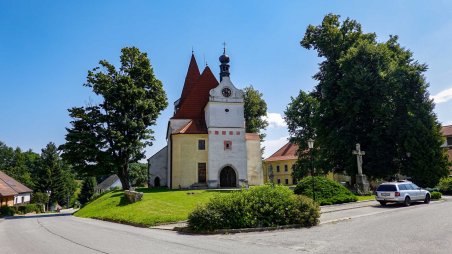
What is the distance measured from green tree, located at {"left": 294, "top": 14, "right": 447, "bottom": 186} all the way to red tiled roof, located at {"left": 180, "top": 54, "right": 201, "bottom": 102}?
812 inches

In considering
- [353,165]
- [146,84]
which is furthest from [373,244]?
[146,84]

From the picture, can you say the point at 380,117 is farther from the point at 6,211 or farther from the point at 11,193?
the point at 11,193

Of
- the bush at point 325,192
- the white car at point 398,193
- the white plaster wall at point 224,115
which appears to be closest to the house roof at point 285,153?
the white plaster wall at point 224,115

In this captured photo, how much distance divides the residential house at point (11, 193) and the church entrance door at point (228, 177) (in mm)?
26519

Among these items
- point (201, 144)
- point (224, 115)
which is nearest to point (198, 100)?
point (224, 115)

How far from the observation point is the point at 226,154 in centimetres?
3941

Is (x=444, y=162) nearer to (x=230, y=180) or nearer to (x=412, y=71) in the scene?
(x=412, y=71)

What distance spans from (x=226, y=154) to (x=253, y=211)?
25.2 m

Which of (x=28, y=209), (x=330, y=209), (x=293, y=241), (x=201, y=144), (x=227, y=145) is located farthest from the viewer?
(x=28, y=209)

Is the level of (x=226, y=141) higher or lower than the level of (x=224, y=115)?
lower

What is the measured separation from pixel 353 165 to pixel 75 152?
27.4 metres

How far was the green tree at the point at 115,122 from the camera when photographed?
110 feet

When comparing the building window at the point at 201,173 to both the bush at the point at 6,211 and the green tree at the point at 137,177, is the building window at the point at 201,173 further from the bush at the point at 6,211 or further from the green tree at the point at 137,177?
the green tree at the point at 137,177

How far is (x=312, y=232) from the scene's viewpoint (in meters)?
12.8
